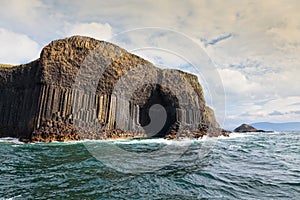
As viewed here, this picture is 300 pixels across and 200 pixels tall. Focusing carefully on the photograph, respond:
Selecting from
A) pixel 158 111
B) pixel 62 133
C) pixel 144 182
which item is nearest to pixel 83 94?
pixel 62 133

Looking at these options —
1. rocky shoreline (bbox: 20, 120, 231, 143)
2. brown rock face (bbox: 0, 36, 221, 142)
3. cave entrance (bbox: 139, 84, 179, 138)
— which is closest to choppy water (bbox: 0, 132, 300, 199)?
rocky shoreline (bbox: 20, 120, 231, 143)

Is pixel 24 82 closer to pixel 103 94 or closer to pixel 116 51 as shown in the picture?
pixel 103 94

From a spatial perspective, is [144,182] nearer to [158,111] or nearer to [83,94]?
[83,94]

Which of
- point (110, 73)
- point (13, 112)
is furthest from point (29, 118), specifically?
point (110, 73)

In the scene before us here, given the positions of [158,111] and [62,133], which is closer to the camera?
[62,133]

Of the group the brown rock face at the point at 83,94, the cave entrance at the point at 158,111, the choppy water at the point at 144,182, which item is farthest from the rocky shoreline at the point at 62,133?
the choppy water at the point at 144,182

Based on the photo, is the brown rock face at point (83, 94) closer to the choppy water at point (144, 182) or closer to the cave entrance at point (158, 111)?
the cave entrance at point (158, 111)

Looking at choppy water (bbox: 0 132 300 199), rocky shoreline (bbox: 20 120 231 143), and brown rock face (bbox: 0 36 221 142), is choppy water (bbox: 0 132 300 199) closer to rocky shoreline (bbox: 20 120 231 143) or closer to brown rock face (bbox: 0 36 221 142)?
rocky shoreline (bbox: 20 120 231 143)
